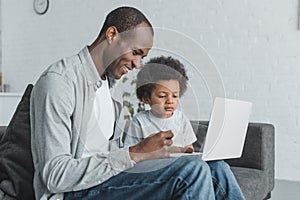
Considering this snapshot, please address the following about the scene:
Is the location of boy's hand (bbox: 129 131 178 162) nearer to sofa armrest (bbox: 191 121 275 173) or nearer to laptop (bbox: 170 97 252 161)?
laptop (bbox: 170 97 252 161)

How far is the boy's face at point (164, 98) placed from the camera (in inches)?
55.0

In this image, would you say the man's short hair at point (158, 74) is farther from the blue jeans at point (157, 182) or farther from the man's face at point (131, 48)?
the blue jeans at point (157, 182)

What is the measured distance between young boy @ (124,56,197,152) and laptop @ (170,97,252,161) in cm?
7

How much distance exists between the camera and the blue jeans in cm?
135

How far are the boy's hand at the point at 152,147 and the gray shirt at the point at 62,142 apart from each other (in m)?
0.03

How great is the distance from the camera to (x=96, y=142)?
147 centimetres

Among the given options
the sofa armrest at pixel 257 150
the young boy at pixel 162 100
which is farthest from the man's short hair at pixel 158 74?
the sofa armrest at pixel 257 150

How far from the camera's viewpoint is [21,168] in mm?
1509

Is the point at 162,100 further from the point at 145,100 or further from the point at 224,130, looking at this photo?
the point at 224,130

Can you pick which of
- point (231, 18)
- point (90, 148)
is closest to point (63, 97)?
point (90, 148)

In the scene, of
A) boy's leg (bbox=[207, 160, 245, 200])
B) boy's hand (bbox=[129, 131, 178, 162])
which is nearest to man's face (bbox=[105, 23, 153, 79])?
boy's hand (bbox=[129, 131, 178, 162])

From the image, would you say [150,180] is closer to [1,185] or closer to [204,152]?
[204,152]

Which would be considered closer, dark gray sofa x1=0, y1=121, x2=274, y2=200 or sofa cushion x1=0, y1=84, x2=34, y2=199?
sofa cushion x1=0, y1=84, x2=34, y2=199

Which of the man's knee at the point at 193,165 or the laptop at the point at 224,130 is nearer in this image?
the man's knee at the point at 193,165
